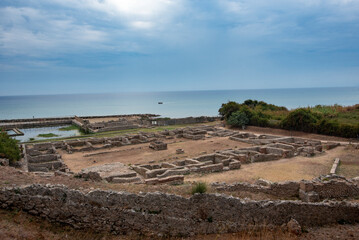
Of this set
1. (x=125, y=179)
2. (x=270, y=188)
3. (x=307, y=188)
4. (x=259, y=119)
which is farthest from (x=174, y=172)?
(x=259, y=119)

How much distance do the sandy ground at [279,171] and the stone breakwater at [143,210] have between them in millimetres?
6590

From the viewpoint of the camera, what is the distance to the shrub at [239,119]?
43250 mm

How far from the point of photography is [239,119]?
43562 mm

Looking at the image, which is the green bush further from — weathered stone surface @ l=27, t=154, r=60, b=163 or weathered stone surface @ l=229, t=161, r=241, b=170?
weathered stone surface @ l=27, t=154, r=60, b=163

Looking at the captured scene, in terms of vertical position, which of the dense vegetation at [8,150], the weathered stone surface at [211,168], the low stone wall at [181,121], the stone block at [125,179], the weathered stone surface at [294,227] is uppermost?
the low stone wall at [181,121]

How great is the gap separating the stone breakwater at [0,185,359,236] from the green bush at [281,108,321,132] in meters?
28.8

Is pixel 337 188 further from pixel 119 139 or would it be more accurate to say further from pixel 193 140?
pixel 119 139

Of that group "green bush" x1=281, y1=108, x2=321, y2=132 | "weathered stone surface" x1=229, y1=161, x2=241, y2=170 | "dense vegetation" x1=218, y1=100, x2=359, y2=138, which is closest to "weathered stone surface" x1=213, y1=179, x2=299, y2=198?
"weathered stone surface" x1=229, y1=161, x2=241, y2=170

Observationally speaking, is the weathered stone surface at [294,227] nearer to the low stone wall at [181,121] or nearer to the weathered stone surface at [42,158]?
the weathered stone surface at [42,158]

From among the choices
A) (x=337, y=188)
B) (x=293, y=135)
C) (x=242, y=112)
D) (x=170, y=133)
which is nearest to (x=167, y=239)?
(x=337, y=188)

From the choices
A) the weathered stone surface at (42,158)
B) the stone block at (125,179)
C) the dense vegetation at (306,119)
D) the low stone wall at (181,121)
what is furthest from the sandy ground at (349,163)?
the low stone wall at (181,121)

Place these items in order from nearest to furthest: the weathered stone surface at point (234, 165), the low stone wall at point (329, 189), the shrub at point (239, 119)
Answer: the low stone wall at point (329, 189), the weathered stone surface at point (234, 165), the shrub at point (239, 119)

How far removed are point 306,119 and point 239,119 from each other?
35.3ft

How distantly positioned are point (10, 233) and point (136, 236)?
Answer: 3.87 m
